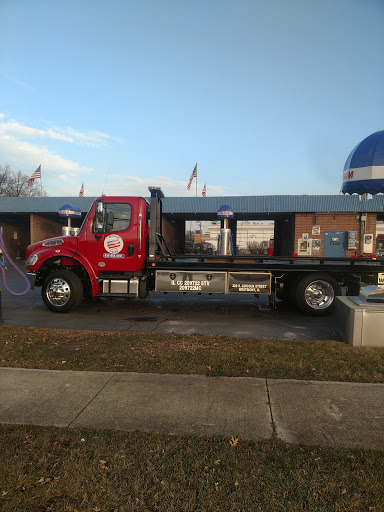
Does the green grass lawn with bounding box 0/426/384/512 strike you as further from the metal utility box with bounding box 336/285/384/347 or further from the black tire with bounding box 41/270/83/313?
the black tire with bounding box 41/270/83/313

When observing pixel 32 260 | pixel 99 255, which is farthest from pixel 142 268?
pixel 32 260

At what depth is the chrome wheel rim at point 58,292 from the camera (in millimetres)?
8797

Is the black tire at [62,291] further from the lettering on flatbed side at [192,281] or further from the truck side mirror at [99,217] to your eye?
the lettering on flatbed side at [192,281]

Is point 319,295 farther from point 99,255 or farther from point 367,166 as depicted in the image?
point 99,255

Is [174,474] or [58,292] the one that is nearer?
[174,474]

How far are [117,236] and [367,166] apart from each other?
570cm

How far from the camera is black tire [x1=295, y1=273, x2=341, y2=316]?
8898mm

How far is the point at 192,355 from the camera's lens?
536cm

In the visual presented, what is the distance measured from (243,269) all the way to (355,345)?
11.9ft

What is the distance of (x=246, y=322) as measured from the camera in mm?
8180

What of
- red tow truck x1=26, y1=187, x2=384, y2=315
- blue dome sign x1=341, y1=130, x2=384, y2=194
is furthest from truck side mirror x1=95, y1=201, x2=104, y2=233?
blue dome sign x1=341, y1=130, x2=384, y2=194

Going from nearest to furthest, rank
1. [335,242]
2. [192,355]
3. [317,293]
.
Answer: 1. [192,355]
2. [317,293]
3. [335,242]

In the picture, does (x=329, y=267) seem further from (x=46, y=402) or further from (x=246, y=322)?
(x=46, y=402)

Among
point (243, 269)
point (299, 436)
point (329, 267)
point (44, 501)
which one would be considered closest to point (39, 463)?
point (44, 501)
